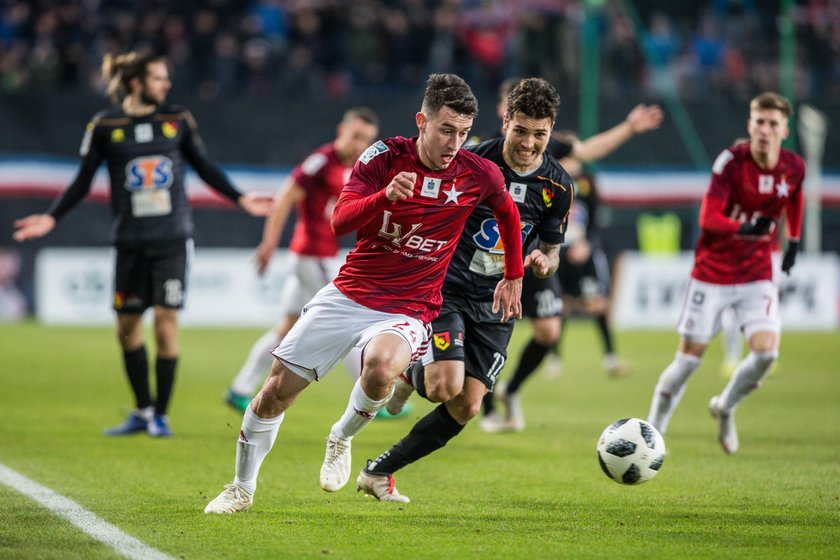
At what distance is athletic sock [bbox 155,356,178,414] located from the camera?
29.8 feet

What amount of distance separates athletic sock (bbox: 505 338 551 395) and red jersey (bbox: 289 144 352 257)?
1.98 metres

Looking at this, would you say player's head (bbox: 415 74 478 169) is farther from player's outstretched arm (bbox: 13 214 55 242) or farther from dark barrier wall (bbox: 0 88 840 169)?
dark barrier wall (bbox: 0 88 840 169)

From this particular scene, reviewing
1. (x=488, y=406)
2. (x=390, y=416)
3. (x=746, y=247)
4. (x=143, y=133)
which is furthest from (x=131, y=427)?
(x=746, y=247)

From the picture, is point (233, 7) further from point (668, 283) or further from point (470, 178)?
point (470, 178)

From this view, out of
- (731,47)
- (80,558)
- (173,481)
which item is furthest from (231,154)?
(80,558)

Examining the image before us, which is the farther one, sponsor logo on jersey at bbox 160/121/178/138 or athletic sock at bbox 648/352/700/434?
sponsor logo on jersey at bbox 160/121/178/138

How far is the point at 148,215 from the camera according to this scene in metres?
8.97

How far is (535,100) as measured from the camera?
6305 millimetres

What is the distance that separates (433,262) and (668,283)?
14.8 meters

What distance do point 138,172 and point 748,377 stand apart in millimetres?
4584

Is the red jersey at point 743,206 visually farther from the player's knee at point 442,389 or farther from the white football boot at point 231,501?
the white football boot at point 231,501

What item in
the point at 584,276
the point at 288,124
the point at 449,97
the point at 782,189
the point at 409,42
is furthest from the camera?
the point at 409,42

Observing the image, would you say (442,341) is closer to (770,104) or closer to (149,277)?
(770,104)

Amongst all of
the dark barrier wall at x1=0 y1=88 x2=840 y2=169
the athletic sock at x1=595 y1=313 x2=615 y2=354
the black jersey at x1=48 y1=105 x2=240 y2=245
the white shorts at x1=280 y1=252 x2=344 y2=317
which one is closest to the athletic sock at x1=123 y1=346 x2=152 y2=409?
the black jersey at x1=48 y1=105 x2=240 y2=245
